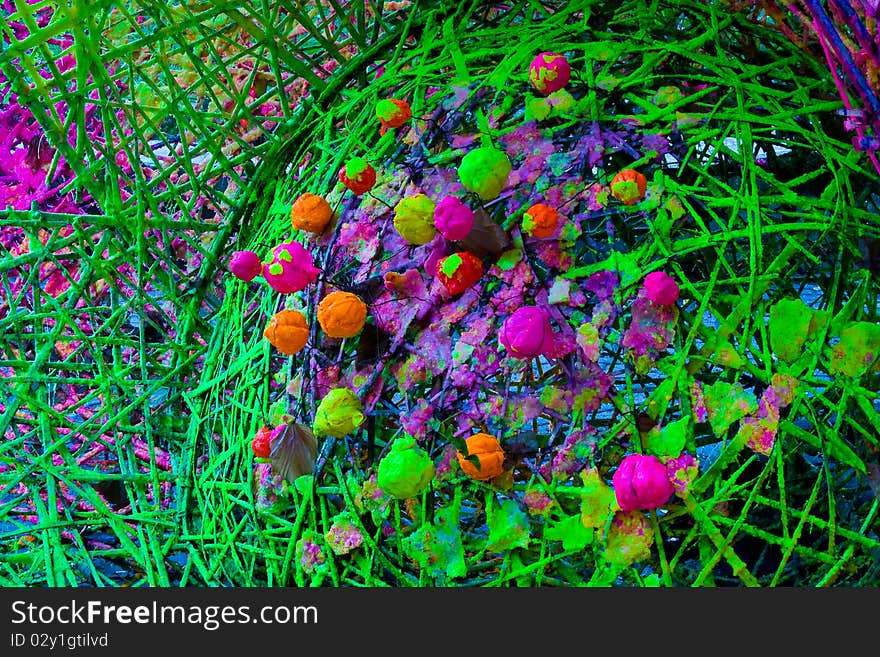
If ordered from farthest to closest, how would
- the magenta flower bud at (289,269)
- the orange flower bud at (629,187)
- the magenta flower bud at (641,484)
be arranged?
the magenta flower bud at (289,269) → the orange flower bud at (629,187) → the magenta flower bud at (641,484)

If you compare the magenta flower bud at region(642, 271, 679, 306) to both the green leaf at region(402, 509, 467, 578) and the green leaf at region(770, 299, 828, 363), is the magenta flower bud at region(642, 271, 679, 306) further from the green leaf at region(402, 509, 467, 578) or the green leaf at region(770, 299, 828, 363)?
the green leaf at region(402, 509, 467, 578)

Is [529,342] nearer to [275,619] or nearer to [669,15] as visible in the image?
[275,619]

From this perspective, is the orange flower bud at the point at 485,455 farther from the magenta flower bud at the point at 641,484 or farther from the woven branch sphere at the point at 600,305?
the magenta flower bud at the point at 641,484

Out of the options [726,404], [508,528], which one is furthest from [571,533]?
[726,404]

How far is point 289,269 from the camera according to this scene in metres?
1.13

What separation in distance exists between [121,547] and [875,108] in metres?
1.10

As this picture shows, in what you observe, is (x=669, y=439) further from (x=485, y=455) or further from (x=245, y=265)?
(x=245, y=265)

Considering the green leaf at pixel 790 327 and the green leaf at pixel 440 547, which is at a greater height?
the green leaf at pixel 790 327

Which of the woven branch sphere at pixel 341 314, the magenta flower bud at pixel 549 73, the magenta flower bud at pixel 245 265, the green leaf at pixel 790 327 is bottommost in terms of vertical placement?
the green leaf at pixel 790 327

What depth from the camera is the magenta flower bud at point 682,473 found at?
3.08 feet

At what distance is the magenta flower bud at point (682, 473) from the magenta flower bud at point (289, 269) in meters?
0.47

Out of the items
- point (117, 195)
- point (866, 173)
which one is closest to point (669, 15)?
point (866, 173)

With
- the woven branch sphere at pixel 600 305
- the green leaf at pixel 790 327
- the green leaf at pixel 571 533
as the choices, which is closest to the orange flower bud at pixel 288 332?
the woven branch sphere at pixel 600 305

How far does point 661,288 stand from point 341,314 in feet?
1.12
